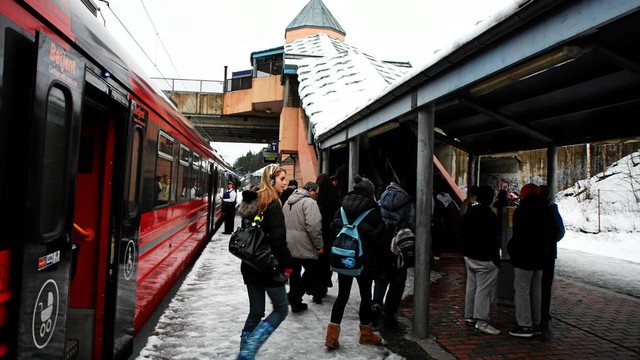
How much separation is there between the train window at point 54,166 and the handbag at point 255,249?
1440 millimetres

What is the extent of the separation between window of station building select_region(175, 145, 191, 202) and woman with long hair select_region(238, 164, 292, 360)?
121 inches

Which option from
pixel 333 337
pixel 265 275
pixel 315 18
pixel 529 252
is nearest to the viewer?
pixel 265 275

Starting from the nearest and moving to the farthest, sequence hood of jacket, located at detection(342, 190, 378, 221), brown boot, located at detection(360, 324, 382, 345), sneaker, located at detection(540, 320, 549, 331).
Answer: hood of jacket, located at detection(342, 190, 378, 221), brown boot, located at detection(360, 324, 382, 345), sneaker, located at detection(540, 320, 549, 331)

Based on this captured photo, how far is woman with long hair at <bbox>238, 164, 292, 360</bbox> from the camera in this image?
11.6 feet

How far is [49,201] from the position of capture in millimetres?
2133

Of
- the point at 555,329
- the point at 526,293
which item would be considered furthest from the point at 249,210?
the point at 555,329

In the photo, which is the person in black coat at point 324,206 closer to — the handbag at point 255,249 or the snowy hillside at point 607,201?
the handbag at point 255,249

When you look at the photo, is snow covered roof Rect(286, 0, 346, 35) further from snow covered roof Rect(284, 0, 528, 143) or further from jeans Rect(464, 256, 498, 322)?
jeans Rect(464, 256, 498, 322)

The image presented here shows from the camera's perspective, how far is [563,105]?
545cm

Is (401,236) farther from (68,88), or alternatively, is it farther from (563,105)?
(68,88)

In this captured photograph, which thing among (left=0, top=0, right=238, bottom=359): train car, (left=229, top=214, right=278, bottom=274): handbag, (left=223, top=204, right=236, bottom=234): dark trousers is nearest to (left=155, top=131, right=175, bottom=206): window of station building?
(left=0, top=0, right=238, bottom=359): train car

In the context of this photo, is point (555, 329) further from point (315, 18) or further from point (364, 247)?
point (315, 18)

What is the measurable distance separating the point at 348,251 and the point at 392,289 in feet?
3.88

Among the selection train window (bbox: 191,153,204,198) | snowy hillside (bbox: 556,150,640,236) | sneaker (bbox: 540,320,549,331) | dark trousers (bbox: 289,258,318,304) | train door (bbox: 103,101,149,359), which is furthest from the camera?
snowy hillside (bbox: 556,150,640,236)
